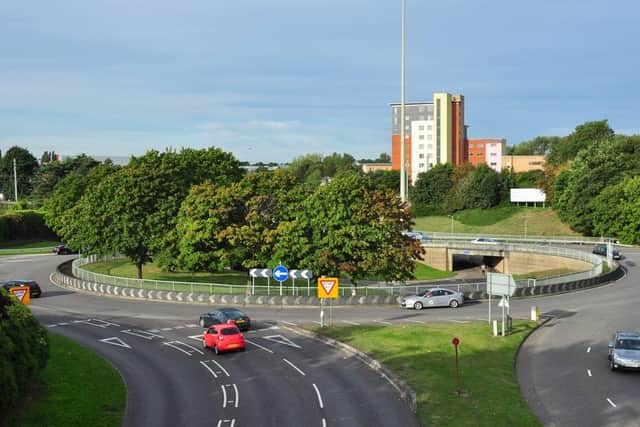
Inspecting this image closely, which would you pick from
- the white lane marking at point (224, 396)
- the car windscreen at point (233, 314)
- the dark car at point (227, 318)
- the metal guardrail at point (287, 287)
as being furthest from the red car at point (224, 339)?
the metal guardrail at point (287, 287)

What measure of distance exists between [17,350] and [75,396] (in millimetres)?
3260

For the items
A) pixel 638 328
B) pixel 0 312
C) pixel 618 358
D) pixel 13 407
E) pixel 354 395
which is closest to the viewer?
pixel 0 312

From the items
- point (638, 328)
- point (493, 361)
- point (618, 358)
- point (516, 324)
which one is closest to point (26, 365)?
point (493, 361)

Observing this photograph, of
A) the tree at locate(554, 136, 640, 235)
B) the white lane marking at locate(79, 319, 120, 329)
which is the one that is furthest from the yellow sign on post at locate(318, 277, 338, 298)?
the tree at locate(554, 136, 640, 235)

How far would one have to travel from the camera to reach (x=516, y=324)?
37.3 metres

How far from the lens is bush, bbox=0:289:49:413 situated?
19.5 meters

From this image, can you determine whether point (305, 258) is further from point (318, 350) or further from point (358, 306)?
point (318, 350)

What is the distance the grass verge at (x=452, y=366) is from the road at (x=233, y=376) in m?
1.09

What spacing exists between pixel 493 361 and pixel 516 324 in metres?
9.55

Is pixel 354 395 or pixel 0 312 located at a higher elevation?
pixel 0 312

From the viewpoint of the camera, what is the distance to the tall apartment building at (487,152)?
182 meters

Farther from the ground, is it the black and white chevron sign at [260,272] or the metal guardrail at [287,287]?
the black and white chevron sign at [260,272]

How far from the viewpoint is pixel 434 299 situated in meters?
44.4

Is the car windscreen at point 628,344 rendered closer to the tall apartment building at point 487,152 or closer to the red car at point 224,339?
the red car at point 224,339
